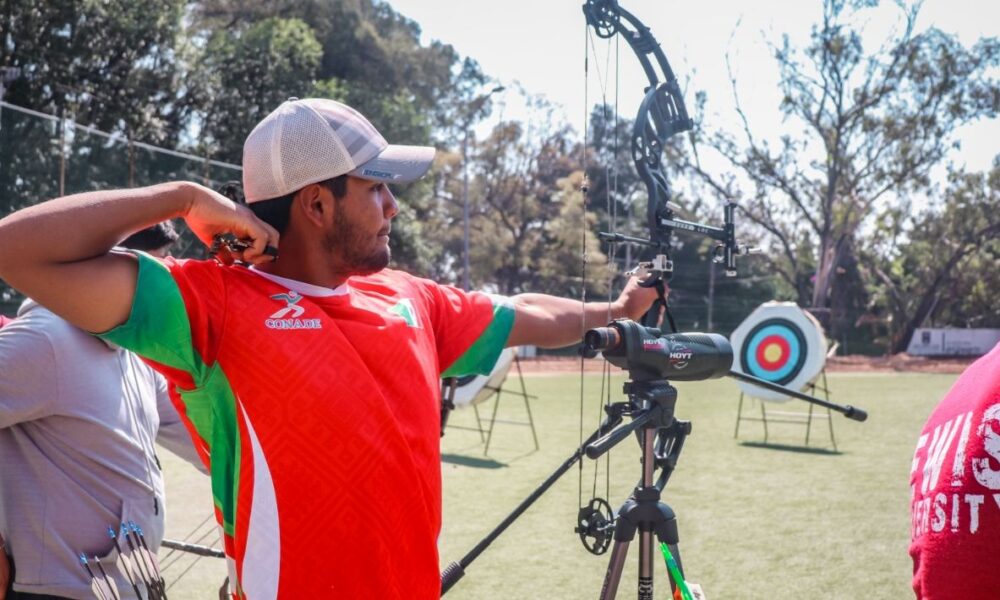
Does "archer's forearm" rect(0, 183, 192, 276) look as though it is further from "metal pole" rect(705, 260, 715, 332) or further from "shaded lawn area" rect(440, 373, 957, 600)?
"metal pole" rect(705, 260, 715, 332)

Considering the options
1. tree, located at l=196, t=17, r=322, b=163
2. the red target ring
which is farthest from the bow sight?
tree, located at l=196, t=17, r=322, b=163

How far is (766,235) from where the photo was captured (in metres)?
34.2

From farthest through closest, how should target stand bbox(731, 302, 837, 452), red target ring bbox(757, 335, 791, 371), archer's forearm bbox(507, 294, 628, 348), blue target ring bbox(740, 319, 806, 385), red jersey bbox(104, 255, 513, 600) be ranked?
red target ring bbox(757, 335, 791, 371) < blue target ring bbox(740, 319, 806, 385) < target stand bbox(731, 302, 837, 452) < archer's forearm bbox(507, 294, 628, 348) < red jersey bbox(104, 255, 513, 600)

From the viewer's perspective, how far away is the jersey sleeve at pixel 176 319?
1405mm

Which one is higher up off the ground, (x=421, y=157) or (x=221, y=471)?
(x=421, y=157)

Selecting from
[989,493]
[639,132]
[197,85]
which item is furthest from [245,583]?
[197,85]

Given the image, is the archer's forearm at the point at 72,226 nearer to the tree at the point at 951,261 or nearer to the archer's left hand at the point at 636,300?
the archer's left hand at the point at 636,300

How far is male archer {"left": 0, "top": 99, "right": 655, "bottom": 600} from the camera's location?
4.55ft

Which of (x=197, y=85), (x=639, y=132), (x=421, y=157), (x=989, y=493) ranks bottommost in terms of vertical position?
(x=989, y=493)

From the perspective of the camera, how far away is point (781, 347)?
30.8ft

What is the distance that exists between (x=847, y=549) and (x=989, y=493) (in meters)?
4.27

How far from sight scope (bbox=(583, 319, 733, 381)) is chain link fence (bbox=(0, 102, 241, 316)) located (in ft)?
27.0

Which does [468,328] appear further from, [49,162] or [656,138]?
[49,162]

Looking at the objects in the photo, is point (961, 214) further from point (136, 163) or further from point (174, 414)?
point (174, 414)
